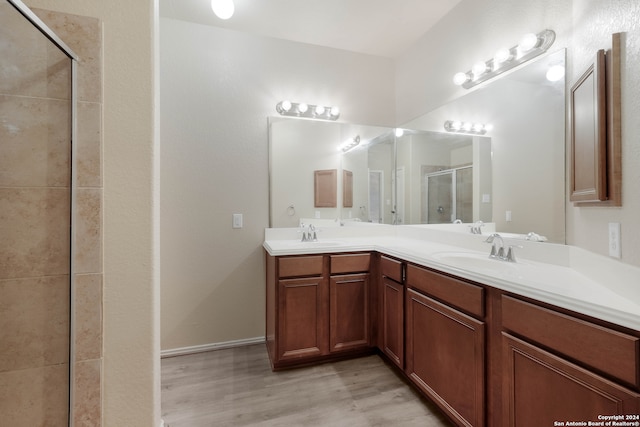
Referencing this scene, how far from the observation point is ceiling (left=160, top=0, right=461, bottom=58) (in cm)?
211

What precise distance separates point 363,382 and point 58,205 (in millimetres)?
1967

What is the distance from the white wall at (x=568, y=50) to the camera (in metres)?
0.99

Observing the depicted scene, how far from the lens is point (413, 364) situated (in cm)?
173

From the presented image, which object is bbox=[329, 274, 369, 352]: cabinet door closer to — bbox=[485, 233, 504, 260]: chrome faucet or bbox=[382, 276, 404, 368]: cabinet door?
bbox=[382, 276, 404, 368]: cabinet door

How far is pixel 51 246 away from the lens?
0.91 meters

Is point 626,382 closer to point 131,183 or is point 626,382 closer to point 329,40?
point 131,183

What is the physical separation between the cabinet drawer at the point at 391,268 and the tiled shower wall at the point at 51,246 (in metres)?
1.63

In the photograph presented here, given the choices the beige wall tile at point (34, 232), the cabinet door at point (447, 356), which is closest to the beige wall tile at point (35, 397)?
the beige wall tile at point (34, 232)

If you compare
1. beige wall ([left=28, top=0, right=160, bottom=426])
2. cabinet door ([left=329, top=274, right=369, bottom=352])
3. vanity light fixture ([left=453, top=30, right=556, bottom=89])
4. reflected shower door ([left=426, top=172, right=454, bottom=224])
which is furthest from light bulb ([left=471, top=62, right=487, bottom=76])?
beige wall ([left=28, top=0, right=160, bottom=426])

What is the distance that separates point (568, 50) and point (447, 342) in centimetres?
168

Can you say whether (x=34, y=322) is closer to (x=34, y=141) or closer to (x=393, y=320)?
(x=34, y=141)

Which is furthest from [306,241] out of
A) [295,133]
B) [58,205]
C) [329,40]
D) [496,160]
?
[329,40]

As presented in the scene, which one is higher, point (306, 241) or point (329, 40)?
point (329, 40)

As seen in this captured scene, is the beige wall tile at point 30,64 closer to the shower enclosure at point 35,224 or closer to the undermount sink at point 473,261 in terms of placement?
the shower enclosure at point 35,224
